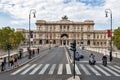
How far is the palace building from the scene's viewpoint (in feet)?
620

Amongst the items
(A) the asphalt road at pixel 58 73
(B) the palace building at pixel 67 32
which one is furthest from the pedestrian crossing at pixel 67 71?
(B) the palace building at pixel 67 32

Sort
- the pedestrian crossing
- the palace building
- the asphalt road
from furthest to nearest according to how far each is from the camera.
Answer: the palace building → the pedestrian crossing → the asphalt road

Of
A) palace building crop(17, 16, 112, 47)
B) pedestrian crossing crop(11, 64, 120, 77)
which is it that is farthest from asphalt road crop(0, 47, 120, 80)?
palace building crop(17, 16, 112, 47)

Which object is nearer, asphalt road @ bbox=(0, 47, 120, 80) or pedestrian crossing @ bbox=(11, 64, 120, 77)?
asphalt road @ bbox=(0, 47, 120, 80)

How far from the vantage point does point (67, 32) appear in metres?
192

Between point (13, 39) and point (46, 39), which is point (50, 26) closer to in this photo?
point (46, 39)

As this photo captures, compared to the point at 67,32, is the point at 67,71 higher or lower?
lower

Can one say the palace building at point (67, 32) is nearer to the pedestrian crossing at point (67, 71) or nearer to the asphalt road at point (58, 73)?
the asphalt road at point (58, 73)

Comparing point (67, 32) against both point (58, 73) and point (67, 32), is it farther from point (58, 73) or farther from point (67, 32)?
point (58, 73)

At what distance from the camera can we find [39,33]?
191000 millimetres

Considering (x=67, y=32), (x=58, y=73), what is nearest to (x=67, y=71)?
(x=58, y=73)

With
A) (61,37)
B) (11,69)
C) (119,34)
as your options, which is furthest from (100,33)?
(11,69)

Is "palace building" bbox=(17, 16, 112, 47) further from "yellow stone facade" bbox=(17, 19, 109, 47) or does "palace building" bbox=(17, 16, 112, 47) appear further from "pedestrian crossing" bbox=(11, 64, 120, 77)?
"pedestrian crossing" bbox=(11, 64, 120, 77)

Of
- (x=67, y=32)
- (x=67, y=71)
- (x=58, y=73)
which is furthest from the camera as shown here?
(x=67, y=32)
